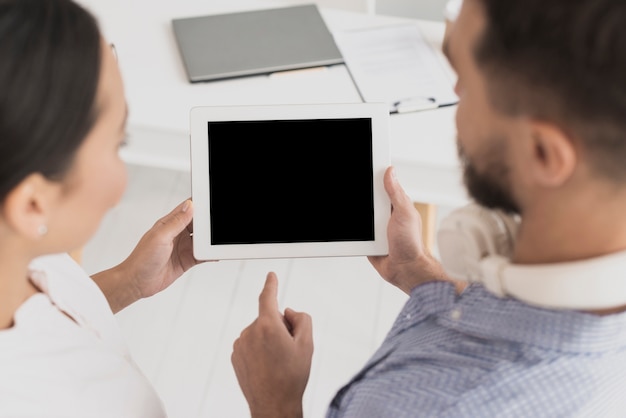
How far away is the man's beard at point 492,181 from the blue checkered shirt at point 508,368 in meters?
0.11

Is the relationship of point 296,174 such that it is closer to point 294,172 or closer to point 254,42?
point 294,172

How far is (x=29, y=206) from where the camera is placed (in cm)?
76

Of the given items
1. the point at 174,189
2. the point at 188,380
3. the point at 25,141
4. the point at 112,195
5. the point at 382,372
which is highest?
the point at 25,141

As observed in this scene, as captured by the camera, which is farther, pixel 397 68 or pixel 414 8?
pixel 414 8

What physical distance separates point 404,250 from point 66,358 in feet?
1.79

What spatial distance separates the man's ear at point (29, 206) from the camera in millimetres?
735

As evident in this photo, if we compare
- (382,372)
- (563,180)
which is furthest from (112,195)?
(563,180)

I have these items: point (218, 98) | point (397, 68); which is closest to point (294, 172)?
point (218, 98)

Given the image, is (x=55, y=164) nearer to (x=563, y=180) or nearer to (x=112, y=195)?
(x=112, y=195)

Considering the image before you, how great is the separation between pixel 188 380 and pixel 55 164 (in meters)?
1.22

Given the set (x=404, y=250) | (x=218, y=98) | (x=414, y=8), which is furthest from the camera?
(x=414, y=8)

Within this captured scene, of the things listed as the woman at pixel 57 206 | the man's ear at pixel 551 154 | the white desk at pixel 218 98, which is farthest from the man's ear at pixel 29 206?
the white desk at pixel 218 98

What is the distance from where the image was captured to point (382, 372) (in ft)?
2.92

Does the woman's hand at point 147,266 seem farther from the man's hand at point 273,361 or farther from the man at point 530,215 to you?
the man at point 530,215
